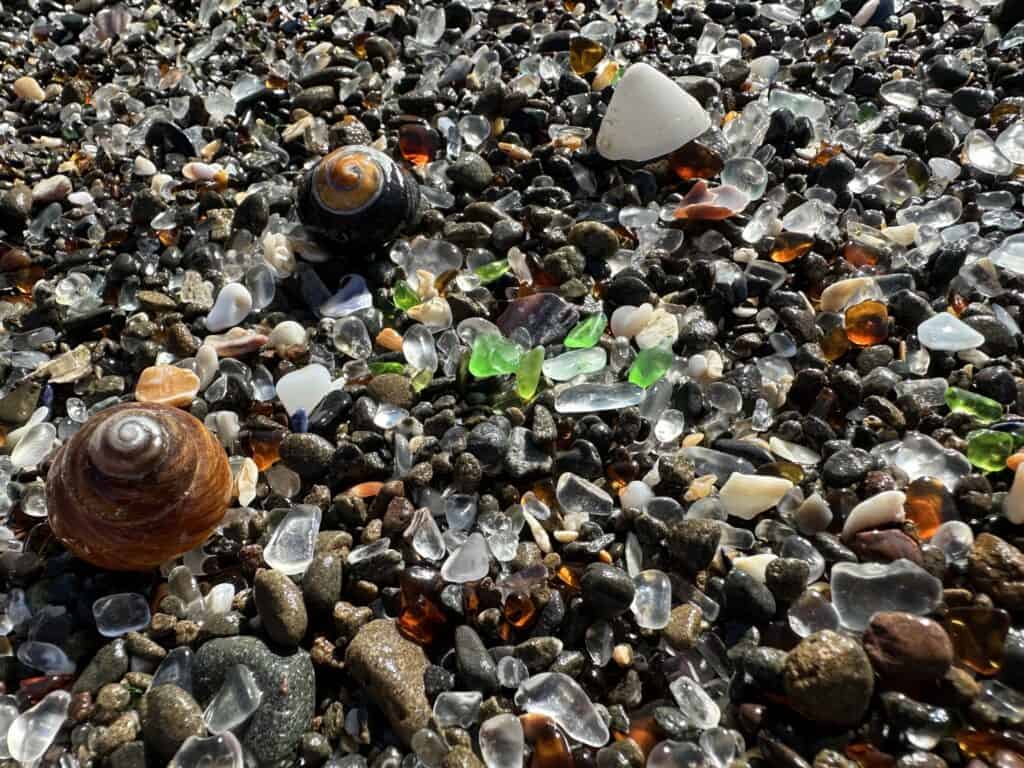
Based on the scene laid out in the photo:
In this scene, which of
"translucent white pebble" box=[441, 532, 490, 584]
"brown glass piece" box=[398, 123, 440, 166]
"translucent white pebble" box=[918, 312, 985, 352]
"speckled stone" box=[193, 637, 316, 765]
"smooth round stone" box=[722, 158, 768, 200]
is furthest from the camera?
"brown glass piece" box=[398, 123, 440, 166]

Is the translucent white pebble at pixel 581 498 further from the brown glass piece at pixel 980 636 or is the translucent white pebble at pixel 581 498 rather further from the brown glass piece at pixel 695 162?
the brown glass piece at pixel 695 162

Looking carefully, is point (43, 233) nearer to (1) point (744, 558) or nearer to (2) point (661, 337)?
(2) point (661, 337)

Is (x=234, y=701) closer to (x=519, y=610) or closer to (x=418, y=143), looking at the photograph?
(x=519, y=610)

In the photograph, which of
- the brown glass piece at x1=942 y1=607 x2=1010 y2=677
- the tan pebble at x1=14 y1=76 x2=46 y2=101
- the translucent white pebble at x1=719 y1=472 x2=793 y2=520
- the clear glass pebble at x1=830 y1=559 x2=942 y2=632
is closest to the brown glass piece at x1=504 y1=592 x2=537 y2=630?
the translucent white pebble at x1=719 y1=472 x2=793 y2=520

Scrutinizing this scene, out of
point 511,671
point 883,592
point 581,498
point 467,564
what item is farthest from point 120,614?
point 883,592

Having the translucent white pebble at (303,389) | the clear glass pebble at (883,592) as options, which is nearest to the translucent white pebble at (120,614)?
the translucent white pebble at (303,389)

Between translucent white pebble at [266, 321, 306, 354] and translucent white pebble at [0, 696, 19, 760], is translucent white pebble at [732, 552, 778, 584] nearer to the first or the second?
translucent white pebble at [266, 321, 306, 354]

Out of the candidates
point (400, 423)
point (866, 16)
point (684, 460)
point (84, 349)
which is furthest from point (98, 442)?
point (866, 16)
